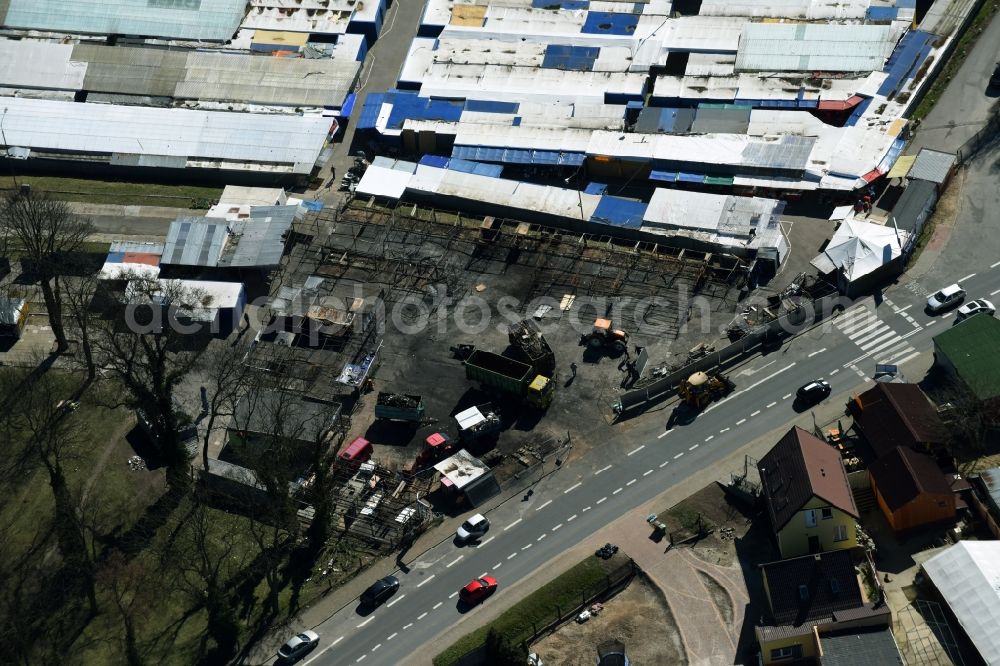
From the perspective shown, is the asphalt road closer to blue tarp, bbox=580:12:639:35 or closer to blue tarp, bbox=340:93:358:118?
blue tarp, bbox=580:12:639:35

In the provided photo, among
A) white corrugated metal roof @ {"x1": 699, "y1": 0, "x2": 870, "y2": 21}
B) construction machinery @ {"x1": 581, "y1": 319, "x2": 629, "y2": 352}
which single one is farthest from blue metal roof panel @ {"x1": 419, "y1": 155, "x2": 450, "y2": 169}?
white corrugated metal roof @ {"x1": 699, "y1": 0, "x2": 870, "y2": 21}

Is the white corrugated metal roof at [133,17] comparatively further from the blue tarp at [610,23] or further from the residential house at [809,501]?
the residential house at [809,501]

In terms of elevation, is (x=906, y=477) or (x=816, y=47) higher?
(x=816, y=47)

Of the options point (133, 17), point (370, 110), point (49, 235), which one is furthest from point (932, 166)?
point (133, 17)

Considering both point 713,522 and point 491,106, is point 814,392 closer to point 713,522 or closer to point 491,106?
point 713,522

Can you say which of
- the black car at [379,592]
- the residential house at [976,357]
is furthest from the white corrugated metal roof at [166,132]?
the residential house at [976,357]

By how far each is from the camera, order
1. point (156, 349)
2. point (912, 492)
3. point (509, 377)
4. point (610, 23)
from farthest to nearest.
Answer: point (610, 23)
point (156, 349)
point (509, 377)
point (912, 492)

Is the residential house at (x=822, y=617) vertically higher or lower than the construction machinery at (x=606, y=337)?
lower
